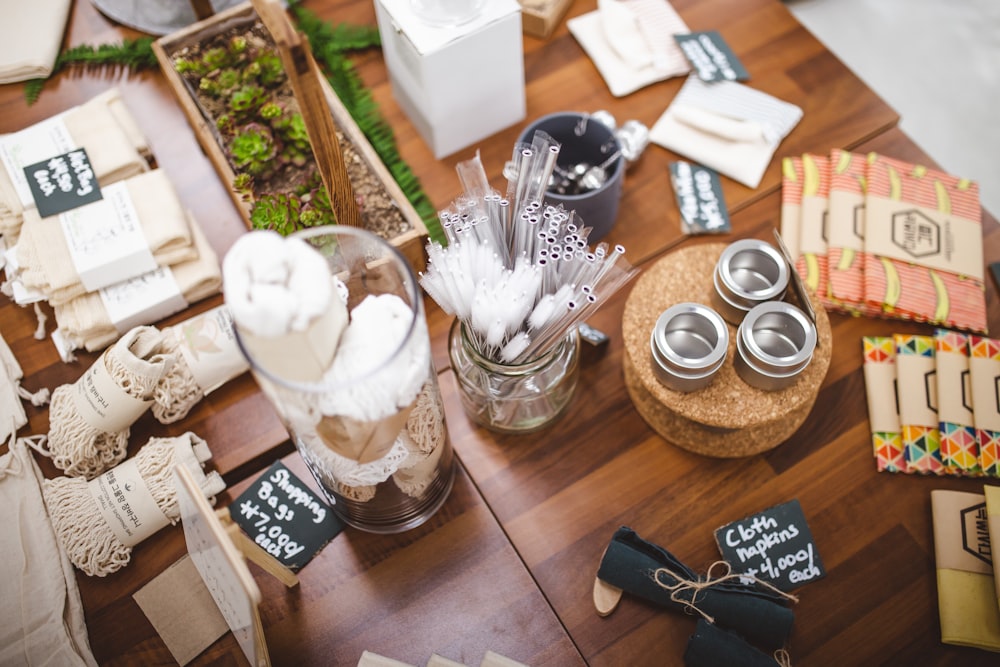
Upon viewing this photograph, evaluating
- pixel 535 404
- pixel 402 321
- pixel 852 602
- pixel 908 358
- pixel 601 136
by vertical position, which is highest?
pixel 402 321

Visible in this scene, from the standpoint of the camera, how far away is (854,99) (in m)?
1.23

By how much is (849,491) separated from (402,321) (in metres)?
0.65

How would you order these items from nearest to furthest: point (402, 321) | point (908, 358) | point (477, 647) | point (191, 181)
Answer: point (402, 321)
point (477, 647)
point (908, 358)
point (191, 181)

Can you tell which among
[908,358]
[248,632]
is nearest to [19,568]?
[248,632]

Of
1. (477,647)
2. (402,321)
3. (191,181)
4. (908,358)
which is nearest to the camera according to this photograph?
(402,321)

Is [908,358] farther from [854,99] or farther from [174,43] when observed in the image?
[174,43]

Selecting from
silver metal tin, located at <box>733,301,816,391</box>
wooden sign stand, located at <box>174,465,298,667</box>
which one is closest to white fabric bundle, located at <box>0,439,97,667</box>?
wooden sign stand, located at <box>174,465,298,667</box>

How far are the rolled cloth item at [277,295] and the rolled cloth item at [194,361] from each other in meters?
0.40

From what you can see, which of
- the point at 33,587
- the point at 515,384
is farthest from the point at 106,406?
the point at 515,384

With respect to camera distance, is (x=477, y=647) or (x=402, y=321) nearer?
(x=402, y=321)

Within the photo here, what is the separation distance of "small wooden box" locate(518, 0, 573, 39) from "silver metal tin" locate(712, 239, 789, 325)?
1.92 ft

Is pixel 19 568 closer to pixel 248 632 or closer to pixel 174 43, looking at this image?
pixel 248 632

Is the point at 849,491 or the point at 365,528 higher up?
the point at 365,528

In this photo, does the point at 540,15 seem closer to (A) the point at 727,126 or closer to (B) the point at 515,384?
(A) the point at 727,126
